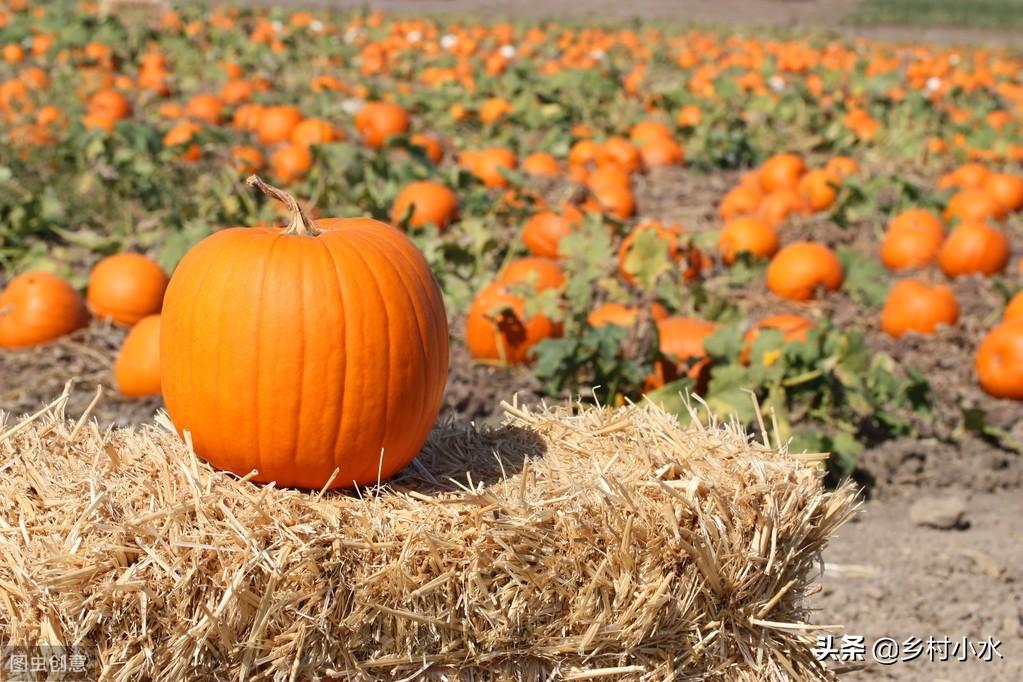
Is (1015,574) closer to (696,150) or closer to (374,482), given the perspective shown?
(374,482)

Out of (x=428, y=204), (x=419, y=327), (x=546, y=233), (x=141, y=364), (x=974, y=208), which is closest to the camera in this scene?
(x=419, y=327)

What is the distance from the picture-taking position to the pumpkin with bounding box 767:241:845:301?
6.77 m

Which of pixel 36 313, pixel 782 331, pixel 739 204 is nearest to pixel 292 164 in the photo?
pixel 36 313

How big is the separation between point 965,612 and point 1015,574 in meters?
0.42

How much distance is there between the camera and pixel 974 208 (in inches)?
323

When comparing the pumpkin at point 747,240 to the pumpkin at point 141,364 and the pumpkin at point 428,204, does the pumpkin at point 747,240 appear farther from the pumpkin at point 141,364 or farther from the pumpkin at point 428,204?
the pumpkin at point 141,364

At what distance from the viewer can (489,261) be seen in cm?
688

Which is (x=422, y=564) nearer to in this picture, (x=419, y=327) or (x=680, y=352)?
(x=419, y=327)

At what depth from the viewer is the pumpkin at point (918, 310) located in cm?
636

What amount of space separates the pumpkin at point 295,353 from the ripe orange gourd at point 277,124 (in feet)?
23.1

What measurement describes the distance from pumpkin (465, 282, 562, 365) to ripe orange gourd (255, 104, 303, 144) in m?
4.65

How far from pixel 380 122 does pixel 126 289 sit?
469cm

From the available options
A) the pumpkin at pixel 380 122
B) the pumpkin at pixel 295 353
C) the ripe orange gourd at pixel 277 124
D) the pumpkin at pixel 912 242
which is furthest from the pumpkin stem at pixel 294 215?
the pumpkin at pixel 380 122

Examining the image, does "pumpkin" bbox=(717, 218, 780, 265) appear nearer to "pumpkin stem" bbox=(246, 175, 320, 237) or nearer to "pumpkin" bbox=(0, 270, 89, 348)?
"pumpkin" bbox=(0, 270, 89, 348)
